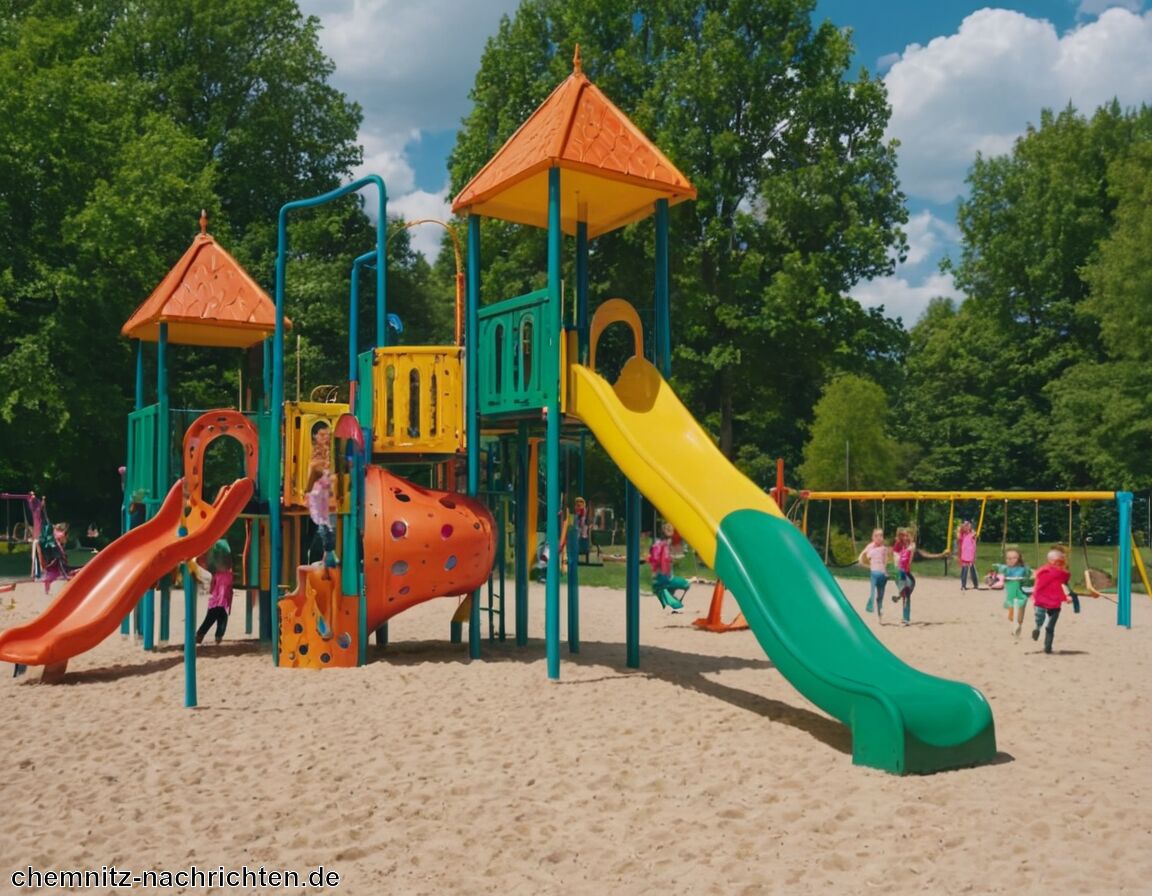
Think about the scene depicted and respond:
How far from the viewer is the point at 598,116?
430 inches

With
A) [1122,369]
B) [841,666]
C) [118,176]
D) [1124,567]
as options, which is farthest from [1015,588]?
[118,176]

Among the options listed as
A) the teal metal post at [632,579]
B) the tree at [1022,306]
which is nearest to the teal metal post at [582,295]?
the teal metal post at [632,579]

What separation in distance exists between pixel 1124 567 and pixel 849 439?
17001mm

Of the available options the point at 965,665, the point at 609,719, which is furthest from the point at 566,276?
the point at 609,719

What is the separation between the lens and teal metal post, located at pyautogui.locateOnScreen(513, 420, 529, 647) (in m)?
12.3

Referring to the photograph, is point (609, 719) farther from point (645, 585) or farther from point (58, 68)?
point (58, 68)

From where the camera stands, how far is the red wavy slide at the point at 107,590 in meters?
10.4

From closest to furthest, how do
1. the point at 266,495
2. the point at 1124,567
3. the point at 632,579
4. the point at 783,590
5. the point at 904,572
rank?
the point at 783,590 → the point at 632,579 → the point at 266,495 → the point at 904,572 → the point at 1124,567

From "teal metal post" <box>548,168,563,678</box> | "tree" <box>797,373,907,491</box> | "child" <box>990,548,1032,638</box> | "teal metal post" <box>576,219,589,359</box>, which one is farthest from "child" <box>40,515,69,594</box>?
"tree" <box>797,373,907,491</box>

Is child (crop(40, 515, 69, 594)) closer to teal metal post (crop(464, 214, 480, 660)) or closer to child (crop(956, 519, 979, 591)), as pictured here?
teal metal post (crop(464, 214, 480, 660))

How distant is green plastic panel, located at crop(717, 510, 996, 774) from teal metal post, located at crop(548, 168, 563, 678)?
73.6 inches

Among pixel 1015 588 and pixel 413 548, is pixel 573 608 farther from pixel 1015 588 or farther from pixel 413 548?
pixel 1015 588

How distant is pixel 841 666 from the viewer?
7.70 meters

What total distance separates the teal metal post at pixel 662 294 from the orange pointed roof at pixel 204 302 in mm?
4550
